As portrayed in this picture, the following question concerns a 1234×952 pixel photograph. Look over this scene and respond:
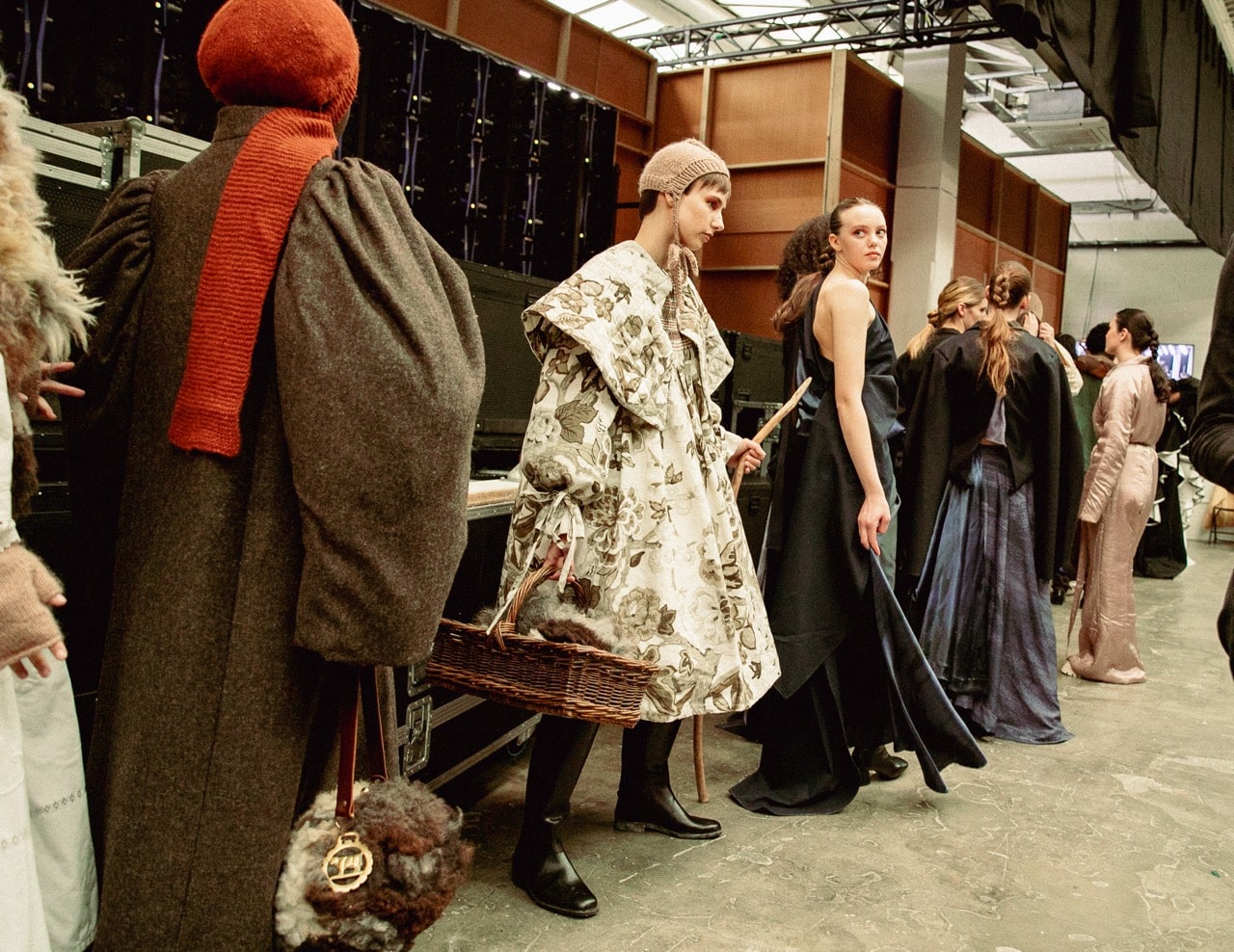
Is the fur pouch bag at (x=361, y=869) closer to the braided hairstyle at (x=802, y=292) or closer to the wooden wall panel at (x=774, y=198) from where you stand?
the braided hairstyle at (x=802, y=292)

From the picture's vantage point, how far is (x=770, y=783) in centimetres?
262

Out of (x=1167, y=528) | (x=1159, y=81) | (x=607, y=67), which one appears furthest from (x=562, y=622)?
(x=1167, y=528)

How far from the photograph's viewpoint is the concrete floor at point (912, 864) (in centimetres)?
193

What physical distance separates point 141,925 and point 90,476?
543 mm

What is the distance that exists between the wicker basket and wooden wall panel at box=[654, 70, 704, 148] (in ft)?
20.1

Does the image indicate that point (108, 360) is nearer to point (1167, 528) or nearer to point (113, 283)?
point (113, 283)

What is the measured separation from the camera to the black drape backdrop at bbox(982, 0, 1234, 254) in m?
3.88

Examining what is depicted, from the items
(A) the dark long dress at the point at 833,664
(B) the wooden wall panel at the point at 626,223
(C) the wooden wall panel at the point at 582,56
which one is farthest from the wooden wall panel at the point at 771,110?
(A) the dark long dress at the point at 833,664

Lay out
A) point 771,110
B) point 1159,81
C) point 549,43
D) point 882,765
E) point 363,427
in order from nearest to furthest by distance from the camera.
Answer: point 363,427 < point 882,765 < point 1159,81 < point 549,43 < point 771,110

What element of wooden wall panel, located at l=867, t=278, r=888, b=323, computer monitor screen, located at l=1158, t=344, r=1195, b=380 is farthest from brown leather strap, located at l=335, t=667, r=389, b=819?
computer monitor screen, located at l=1158, t=344, r=1195, b=380

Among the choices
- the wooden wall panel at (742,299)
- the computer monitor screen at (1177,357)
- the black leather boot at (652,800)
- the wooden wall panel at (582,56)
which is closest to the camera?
the black leather boot at (652,800)

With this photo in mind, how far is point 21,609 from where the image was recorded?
98cm

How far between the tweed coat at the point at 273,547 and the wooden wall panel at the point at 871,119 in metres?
6.31

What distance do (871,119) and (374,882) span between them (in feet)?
23.3
